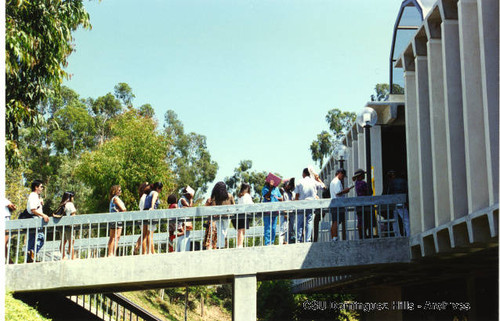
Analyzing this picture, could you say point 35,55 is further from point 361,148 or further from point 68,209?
point 361,148

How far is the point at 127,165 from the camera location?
3459cm

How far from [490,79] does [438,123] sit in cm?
241

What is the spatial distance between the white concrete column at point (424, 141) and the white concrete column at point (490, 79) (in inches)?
107

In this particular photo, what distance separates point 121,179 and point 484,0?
90.2 ft

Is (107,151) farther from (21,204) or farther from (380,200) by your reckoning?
(380,200)

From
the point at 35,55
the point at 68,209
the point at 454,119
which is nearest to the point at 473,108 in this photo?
the point at 454,119

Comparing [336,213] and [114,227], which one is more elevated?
[336,213]

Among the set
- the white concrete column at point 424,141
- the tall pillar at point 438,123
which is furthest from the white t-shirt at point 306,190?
the tall pillar at point 438,123

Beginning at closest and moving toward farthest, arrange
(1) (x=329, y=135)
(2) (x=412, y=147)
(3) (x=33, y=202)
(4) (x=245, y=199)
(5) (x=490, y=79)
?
(5) (x=490, y=79), (3) (x=33, y=202), (4) (x=245, y=199), (2) (x=412, y=147), (1) (x=329, y=135)

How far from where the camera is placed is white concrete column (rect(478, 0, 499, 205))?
28.5 feet

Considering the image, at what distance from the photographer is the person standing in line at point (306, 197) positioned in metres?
12.0

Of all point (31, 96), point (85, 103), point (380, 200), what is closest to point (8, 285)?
point (31, 96)

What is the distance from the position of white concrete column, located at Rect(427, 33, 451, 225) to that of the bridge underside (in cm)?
144

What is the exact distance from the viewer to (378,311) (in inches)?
864
